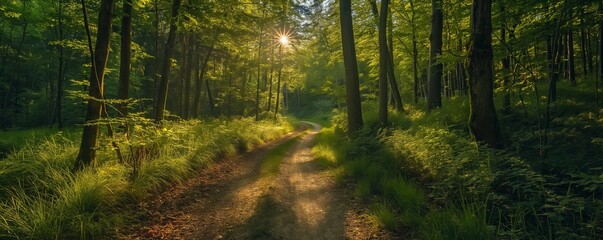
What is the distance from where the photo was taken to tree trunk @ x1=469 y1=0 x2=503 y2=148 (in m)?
5.52

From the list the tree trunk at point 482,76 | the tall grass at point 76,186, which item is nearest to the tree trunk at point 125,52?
the tall grass at point 76,186

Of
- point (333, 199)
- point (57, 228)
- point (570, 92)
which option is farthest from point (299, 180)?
point (570, 92)

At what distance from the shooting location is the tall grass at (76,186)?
4031mm

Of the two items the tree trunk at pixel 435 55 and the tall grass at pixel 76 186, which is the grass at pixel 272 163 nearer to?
the tall grass at pixel 76 186

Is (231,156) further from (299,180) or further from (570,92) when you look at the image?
(570,92)

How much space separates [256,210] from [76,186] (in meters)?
2.90

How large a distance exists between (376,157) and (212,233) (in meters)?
4.81

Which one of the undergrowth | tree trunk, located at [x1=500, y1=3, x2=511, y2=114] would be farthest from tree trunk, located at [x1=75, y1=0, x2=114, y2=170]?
tree trunk, located at [x1=500, y1=3, x2=511, y2=114]

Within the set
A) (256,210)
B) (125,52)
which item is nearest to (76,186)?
(256,210)

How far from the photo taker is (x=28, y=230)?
3791 mm

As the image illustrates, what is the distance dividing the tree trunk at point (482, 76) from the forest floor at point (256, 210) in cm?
275

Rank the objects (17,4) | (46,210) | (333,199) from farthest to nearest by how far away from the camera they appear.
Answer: (17,4), (333,199), (46,210)

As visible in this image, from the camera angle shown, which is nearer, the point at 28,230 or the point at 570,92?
the point at 28,230

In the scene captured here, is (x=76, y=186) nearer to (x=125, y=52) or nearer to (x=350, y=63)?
(x=125, y=52)
